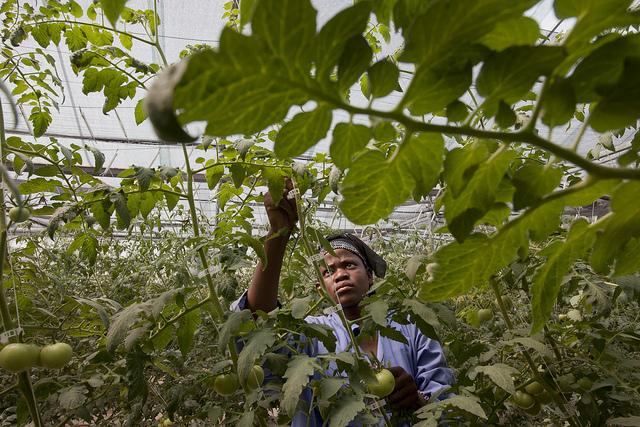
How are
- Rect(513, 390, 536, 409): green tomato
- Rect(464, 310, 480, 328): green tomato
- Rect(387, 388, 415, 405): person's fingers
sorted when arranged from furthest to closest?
1. Rect(464, 310, 480, 328): green tomato
2. Rect(387, 388, 415, 405): person's fingers
3. Rect(513, 390, 536, 409): green tomato

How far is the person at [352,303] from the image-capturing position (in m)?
1.40

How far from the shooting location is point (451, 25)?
25cm

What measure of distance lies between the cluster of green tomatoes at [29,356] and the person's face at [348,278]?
3.86 feet

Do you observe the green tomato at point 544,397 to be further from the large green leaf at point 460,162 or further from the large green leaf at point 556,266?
the large green leaf at point 460,162

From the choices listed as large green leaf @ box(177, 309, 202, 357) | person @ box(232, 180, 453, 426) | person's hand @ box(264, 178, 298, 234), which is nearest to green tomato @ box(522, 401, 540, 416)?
person @ box(232, 180, 453, 426)

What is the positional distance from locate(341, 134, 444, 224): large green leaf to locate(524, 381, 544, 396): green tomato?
1206mm

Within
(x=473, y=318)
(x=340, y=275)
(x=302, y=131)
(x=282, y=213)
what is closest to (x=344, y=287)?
(x=340, y=275)

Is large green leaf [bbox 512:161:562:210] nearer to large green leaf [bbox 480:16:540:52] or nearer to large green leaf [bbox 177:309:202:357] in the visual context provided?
large green leaf [bbox 480:16:540:52]

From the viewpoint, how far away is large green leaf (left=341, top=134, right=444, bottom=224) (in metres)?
0.34

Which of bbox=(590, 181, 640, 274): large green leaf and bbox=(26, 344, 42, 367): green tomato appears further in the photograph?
bbox=(26, 344, 42, 367): green tomato

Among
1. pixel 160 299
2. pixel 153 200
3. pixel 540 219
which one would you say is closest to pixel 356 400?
pixel 160 299

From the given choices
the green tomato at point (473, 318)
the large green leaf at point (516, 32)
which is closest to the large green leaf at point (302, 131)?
the large green leaf at point (516, 32)

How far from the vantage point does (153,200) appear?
4.53 feet

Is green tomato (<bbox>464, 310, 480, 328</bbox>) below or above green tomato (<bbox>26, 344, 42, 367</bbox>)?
below
